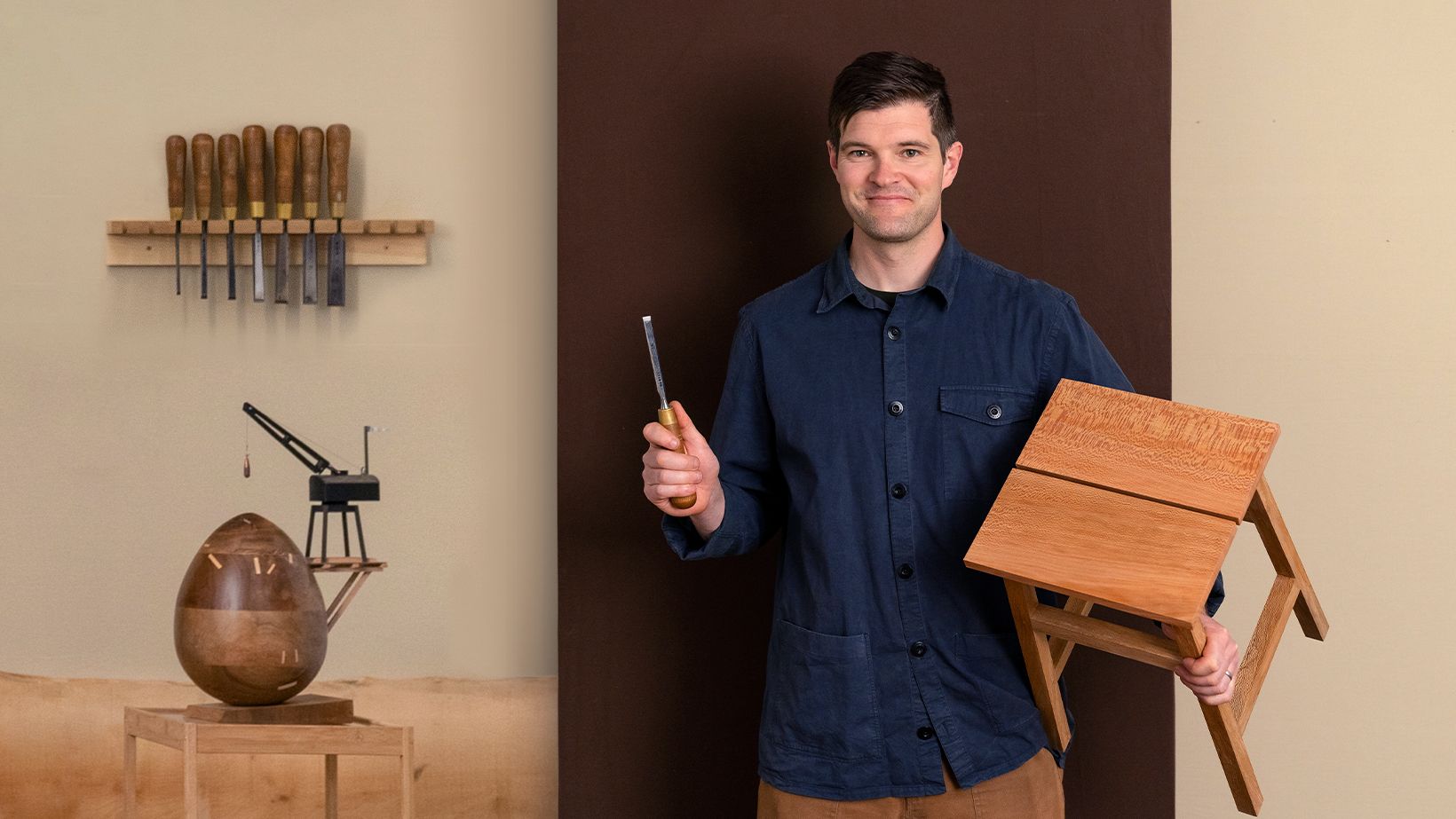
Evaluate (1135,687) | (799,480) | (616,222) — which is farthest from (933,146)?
(1135,687)

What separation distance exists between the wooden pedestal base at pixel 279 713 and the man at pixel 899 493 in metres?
0.62

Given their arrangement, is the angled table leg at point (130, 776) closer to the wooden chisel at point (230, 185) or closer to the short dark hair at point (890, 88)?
the wooden chisel at point (230, 185)

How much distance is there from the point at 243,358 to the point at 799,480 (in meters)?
1.36

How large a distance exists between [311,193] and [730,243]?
0.88 m

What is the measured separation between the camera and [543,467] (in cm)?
255

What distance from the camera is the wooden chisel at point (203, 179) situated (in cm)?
247

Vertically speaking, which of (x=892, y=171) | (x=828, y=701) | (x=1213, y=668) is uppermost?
(x=892, y=171)

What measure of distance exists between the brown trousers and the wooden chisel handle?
1.53 ft

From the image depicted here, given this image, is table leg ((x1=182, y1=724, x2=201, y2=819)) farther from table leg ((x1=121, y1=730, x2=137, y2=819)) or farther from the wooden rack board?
the wooden rack board

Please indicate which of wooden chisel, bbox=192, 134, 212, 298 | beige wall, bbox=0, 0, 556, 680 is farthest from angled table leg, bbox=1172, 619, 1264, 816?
wooden chisel, bbox=192, 134, 212, 298

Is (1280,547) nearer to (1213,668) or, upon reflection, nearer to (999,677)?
(1213,668)

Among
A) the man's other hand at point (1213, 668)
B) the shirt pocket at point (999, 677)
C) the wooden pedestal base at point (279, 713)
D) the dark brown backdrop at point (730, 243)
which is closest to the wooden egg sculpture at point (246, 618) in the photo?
the wooden pedestal base at point (279, 713)

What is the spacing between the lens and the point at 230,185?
246cm

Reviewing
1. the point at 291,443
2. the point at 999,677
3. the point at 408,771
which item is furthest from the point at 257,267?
the point at 999,677
